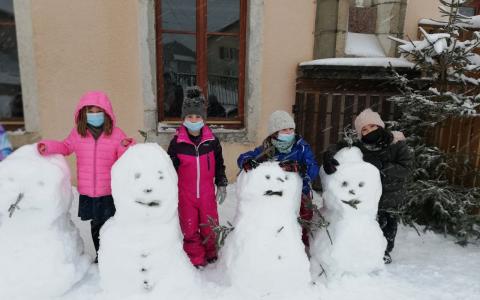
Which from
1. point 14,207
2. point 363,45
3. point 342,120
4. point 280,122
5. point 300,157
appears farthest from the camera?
point 363,45

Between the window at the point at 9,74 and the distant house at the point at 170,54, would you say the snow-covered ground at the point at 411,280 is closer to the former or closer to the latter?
the distant house at the point at 170,54

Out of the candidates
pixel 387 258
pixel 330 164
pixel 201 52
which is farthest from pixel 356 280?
pixel 201 52

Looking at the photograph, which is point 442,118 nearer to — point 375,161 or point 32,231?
point 375,161

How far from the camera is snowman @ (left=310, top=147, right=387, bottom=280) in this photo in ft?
8.52

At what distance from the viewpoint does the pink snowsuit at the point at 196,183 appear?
9.29 ft

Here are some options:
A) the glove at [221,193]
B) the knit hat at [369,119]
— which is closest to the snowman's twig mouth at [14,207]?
the glove at [221,193]

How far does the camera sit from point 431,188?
3.39 metres

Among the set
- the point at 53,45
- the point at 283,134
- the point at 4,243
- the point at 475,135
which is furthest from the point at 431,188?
the point at 53,45

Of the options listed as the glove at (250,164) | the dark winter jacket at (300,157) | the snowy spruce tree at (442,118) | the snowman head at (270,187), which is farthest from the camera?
the snowy spruce tree at (442,118)

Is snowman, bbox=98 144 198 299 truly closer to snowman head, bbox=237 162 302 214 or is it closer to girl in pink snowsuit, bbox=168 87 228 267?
girl in pink snowsuit, bbox=168 87 228 267

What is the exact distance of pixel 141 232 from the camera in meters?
2.38

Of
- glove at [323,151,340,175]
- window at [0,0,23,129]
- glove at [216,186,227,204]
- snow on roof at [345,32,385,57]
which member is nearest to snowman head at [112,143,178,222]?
glove at [216,186,227,204]

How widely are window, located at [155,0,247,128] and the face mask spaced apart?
233cm

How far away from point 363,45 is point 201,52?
2.40 metres
